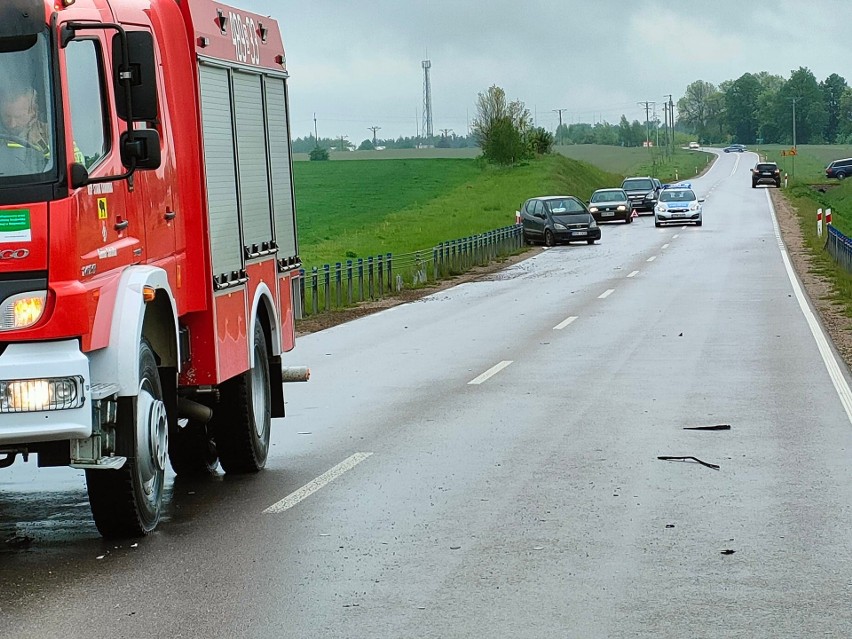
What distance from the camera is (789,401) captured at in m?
13.2

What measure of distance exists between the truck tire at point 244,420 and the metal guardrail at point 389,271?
50.1ft

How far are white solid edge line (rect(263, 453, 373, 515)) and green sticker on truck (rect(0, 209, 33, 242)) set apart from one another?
257 cm

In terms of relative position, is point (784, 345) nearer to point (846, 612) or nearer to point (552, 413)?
point (552, 413)

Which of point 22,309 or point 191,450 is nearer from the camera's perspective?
point 22,309

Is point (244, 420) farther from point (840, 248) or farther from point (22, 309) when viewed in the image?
point (840, 248)

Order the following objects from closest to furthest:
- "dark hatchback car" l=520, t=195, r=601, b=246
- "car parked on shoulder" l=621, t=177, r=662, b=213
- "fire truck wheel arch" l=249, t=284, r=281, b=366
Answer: "fire truck wheel arch" l=249, t=284, r=281, b=366 → "dark hatchback car" l=520, t=195, r=601, b=246 → "car parked on shoulder" l=621, t=177, r=662, b=213

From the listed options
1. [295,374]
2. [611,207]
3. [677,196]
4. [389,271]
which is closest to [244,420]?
[295,374]

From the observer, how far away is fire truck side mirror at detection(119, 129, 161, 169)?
24.2ft

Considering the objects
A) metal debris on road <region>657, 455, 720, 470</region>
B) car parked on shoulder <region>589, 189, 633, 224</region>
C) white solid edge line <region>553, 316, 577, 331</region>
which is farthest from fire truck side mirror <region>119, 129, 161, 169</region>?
car parked on shoulder <region>589, 189, 633, 224</region>

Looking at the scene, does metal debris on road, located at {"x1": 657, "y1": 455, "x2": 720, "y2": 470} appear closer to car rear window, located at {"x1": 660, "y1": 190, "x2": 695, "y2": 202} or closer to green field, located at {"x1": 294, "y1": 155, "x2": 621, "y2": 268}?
green field, located at {"x1": 294, "y1": 155, "x2": 621, "y2": 268}

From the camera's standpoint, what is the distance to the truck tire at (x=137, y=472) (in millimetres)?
7539

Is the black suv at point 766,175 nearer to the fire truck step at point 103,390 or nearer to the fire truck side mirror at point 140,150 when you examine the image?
the fire truck side mirror at point 140,150

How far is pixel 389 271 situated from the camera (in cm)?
3091

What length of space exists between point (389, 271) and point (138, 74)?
23600 millimetres
